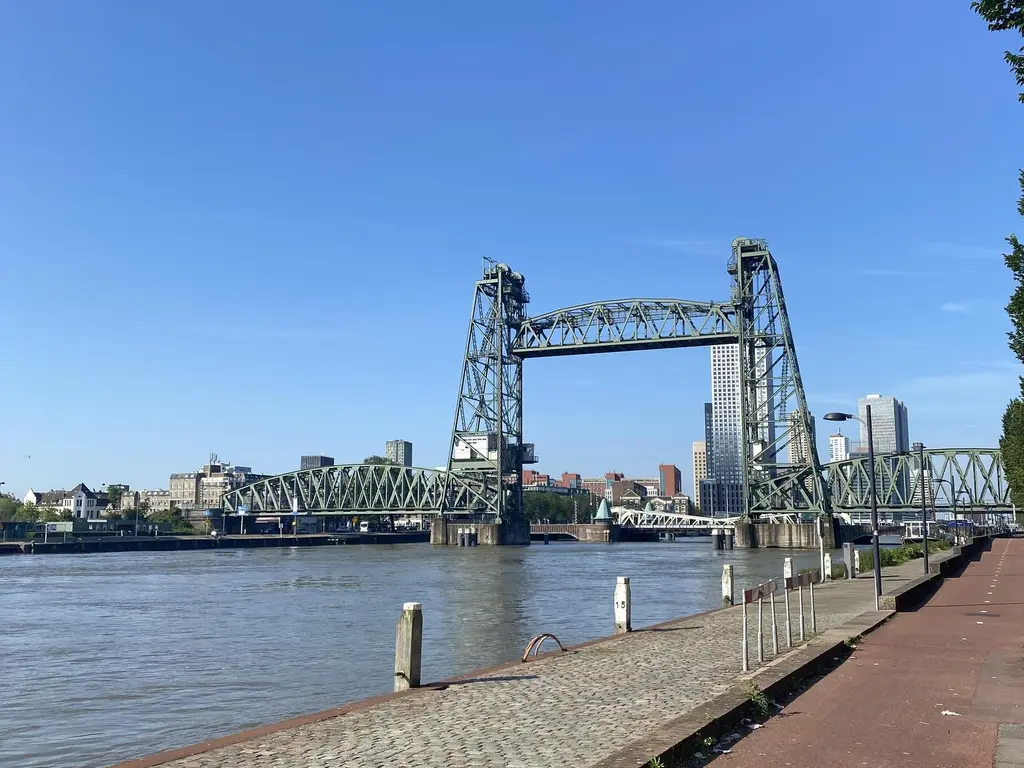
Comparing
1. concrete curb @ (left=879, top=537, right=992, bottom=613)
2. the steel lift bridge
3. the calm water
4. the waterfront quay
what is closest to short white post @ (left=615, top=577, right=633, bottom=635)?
the calm water

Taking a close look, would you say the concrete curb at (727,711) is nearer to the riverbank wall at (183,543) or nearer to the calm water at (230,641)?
the calm water at (230,641)

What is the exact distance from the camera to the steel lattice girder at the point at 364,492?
13912 centimetres

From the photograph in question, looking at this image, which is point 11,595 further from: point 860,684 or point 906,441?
point 906,441

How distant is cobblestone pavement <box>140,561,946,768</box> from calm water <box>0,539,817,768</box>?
404cm

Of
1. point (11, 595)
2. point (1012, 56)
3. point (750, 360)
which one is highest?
point (750, 360)

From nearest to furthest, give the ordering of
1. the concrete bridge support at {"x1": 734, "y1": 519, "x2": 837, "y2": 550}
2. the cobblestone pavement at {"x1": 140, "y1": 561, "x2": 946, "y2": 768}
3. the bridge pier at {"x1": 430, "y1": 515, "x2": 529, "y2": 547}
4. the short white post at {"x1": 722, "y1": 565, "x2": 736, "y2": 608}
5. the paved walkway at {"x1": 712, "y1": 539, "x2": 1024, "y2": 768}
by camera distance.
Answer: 1. the paved walkway at {"x1": 712, "y1": 539, "x2": 1024, "y2": 768}
2. the cobblestone pavement at {"x1": 140, "y1": 561, "x2": 946, "y2": 768}
3. the short white post at {"x1": 722, "y1": 565, "x2": 736, "y2": 608}
4. the concrete bridge support at {"x1": 734, "y1": 519, "x2": 837, "y2": 550}
5. the bridge pier at {"x1": 430, "y1": 515, "x2": 529, "y2": 547}

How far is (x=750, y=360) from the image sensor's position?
113 metres

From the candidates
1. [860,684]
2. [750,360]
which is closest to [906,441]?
[750,360]

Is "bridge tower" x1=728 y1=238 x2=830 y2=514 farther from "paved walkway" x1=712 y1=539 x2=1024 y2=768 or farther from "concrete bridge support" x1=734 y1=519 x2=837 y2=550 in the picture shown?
"paved walkway" x1=712 y1=539 x2=1024 y2=768

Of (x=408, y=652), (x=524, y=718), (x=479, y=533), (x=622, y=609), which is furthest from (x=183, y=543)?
(x=524, y=718)

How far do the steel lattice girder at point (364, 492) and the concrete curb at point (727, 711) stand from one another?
116742mm

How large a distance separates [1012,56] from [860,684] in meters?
9.21

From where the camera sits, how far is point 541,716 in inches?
464

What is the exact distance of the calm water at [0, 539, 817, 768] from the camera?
627 inches
